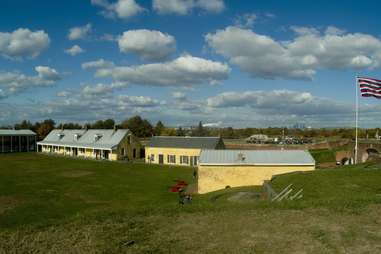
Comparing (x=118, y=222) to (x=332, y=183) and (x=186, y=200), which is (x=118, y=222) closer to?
(x=186, y=200)

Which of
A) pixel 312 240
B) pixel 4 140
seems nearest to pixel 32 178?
pixel 312 240

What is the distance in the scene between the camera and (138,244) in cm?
930

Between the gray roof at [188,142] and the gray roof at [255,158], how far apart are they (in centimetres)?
1855

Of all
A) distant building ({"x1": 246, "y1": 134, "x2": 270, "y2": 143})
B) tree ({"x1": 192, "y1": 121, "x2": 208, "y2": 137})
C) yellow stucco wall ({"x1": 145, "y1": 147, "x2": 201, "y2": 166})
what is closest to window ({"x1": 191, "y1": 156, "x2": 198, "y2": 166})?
yellow stucco wall ({"x1": 145, "y1": 147, "x2": 201, "y2": 166})

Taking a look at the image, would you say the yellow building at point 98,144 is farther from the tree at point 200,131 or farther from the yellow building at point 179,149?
the tree at point 200,131

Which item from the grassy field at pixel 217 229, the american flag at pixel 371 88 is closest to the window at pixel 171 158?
the american flag at pixel 371 88

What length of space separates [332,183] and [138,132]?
86.8 m

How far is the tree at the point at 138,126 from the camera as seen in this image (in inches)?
4108

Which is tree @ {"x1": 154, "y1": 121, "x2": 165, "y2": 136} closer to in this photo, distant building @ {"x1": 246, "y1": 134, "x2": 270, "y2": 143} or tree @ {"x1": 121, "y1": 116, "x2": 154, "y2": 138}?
tree @ {"x1": 121, "y1": 116, "x2": 154, "y2": 138}

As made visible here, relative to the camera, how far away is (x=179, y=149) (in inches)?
1999

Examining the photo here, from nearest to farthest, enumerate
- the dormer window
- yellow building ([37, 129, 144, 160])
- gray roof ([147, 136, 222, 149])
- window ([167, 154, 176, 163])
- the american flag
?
1. the american flag
2. gray roof ([147, 136, 222, 149])
3. window ([167, 154, 176, 163])
4. yellow building ([37, 129, 144, 160])
5. the dormer window

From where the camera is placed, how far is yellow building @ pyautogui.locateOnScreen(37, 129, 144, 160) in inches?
2279

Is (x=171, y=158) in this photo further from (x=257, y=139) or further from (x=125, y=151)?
(x=257, y=139)

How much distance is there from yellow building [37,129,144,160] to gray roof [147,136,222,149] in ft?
21.3
